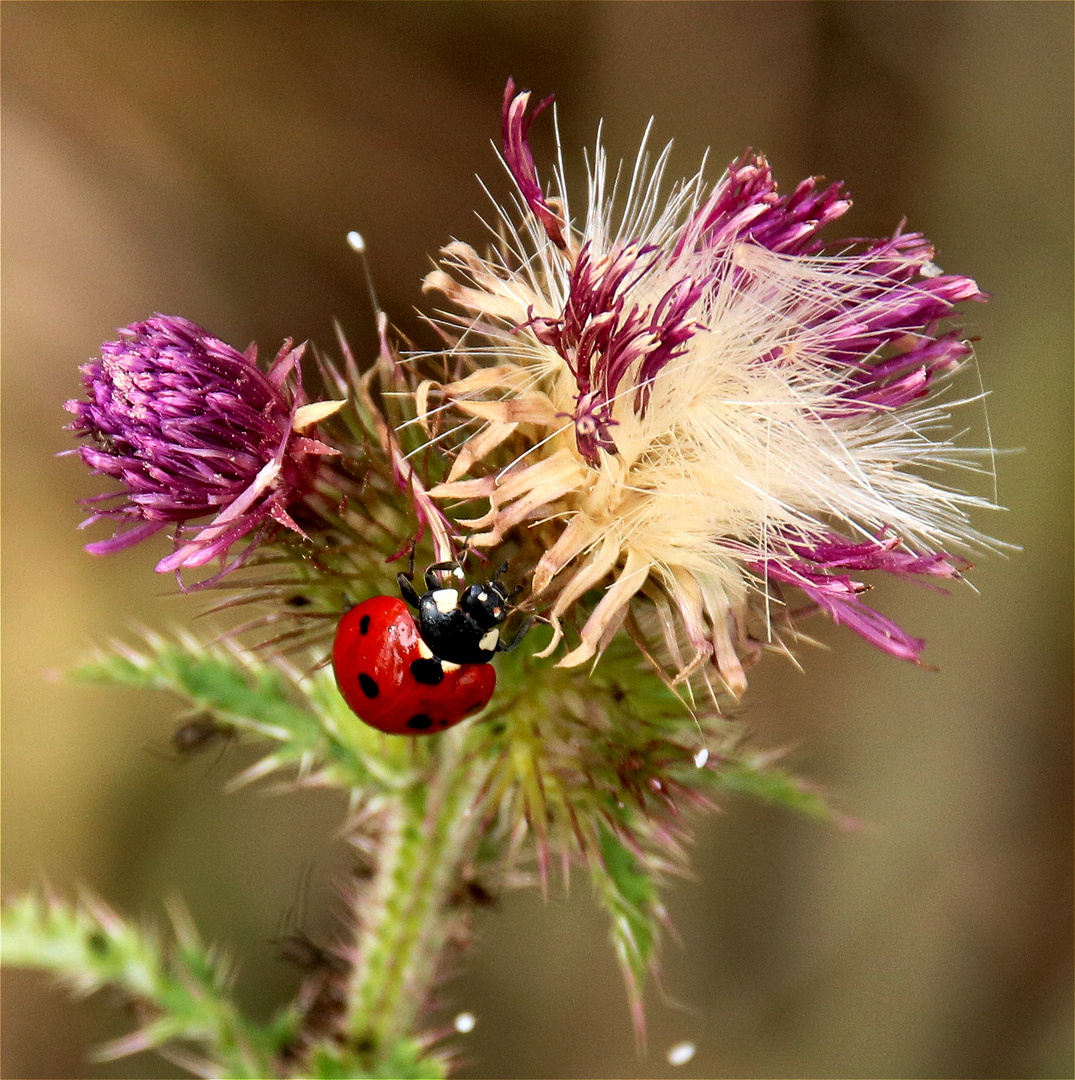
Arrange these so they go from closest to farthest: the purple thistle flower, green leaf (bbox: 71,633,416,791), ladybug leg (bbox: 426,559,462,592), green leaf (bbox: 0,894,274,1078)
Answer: the purple thistle flower
ladybug leg (bbox: 426,559,462,592)
green leaf (bbox: 71,633,416,791)
green leaf (bbox: 0,894,274,1078)

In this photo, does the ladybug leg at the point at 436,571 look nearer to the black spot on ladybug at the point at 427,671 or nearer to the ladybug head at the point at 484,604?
the ladybug head at the point at 484,604

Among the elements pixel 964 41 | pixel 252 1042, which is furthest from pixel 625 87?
pixel 252 1042

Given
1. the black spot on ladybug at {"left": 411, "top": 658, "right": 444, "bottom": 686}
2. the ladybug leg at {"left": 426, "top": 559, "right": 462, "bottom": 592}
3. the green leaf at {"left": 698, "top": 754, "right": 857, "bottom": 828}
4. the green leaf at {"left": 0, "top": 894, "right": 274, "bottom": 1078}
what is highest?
the ladybug leg at {"left": 426, "top": 559, "right": 462, "bottom": 592}

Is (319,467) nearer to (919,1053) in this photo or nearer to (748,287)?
(748,287)

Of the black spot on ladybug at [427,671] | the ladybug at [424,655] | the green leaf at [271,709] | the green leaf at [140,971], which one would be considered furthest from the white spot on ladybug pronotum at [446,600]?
Answer: the green leaf at [140,971]

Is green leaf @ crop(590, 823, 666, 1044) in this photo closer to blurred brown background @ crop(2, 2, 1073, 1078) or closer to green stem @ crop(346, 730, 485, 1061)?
green stem @ crop(346, 730, 485, 1061)

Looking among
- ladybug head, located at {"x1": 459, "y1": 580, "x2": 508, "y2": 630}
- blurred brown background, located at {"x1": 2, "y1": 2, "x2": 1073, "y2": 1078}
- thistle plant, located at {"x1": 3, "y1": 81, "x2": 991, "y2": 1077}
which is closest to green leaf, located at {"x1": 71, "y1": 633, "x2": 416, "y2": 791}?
thistle plant, located at {"x1": 3, "y1": 81, "x2": 991, "y2": 1077}

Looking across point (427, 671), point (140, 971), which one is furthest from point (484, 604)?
point (140, 971)
